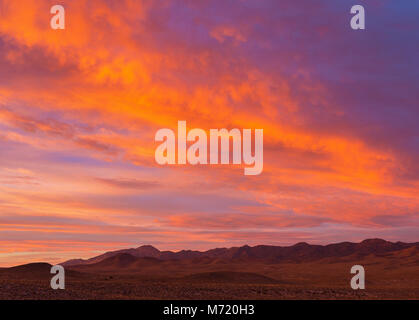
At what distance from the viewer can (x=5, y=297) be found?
110 feet

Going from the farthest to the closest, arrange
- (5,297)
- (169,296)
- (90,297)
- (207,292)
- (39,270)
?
(39,270) → (207,292) → (169,296) → (90,297) → (5,297)

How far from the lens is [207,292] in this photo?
141 ft
